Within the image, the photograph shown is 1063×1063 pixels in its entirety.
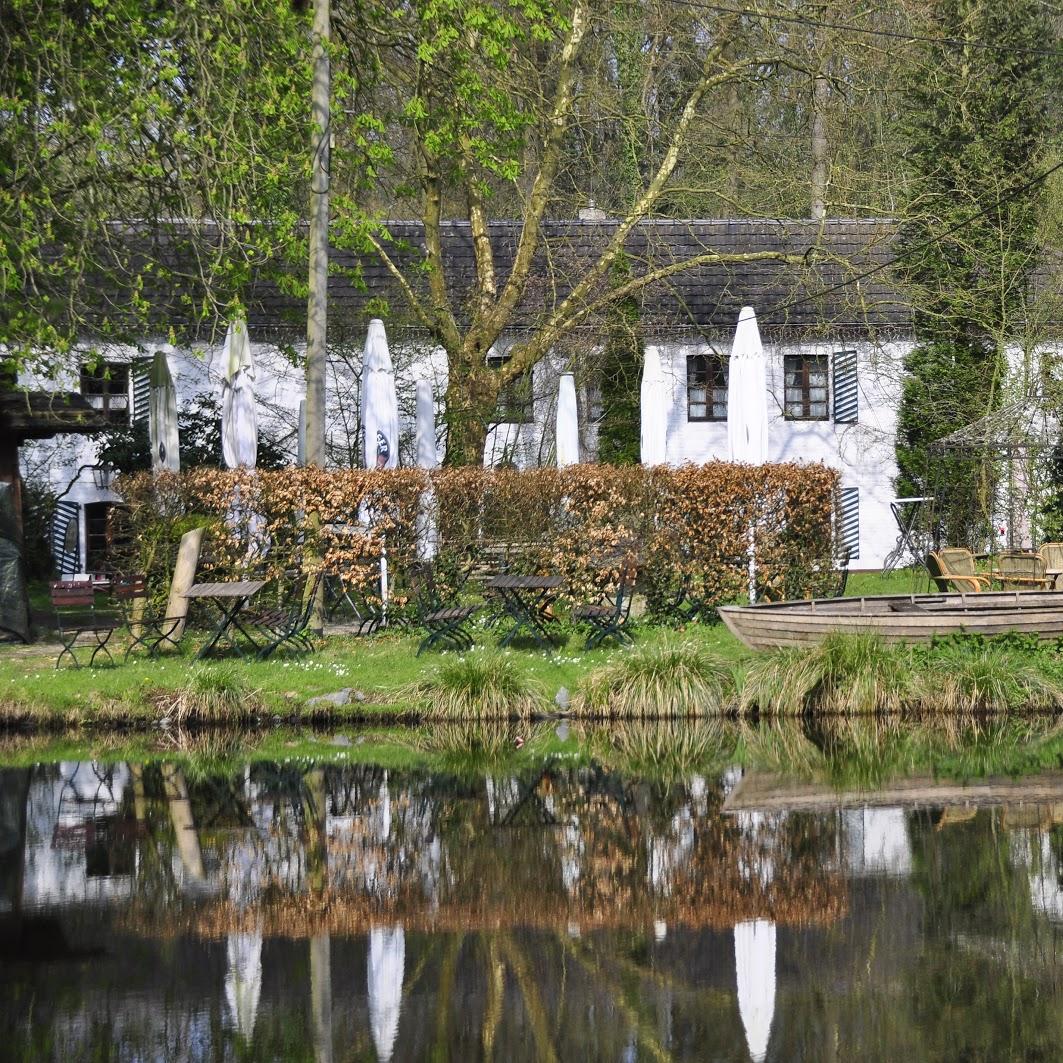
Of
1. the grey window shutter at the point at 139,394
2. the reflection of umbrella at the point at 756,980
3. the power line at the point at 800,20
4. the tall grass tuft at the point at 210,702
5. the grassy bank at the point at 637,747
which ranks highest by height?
the power line at the point at 800,20

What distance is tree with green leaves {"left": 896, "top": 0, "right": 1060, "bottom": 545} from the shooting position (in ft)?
92.9

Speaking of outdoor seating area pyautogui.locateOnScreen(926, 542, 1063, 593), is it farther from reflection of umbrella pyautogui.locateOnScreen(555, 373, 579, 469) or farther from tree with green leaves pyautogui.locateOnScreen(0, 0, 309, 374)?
tree with green leaves pyautogui.locateOnScreen(0, 0, 309, 374)

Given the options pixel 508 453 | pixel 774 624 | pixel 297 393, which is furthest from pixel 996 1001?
pixel 297 393

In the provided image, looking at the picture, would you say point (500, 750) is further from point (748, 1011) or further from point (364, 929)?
point (748, 1011)

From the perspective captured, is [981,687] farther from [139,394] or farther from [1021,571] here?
[139,394]

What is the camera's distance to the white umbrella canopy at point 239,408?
19.6 metres

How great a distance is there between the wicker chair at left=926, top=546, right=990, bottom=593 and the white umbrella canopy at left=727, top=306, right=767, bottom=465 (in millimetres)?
2521

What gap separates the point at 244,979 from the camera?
7637 millimetres

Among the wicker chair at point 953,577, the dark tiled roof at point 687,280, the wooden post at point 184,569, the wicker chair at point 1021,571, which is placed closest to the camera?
the wooden post at point 184,569

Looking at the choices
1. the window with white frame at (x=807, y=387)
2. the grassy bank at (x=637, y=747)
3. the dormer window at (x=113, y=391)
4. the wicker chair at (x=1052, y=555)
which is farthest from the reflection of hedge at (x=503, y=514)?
the dormer window at (x=113, y=391)

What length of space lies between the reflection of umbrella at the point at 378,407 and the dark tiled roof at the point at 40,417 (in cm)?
377

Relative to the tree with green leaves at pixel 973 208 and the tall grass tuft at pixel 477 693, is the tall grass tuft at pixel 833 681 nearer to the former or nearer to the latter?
the tall grass tuft at pixel 477 693

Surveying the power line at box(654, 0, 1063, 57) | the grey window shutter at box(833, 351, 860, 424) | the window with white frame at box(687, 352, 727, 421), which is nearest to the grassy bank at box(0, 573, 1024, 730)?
the power line at box(654, 0, 1063, 57)

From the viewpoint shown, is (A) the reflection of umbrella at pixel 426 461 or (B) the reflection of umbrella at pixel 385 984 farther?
(A) the reflection of umbrella at pixel 426 461
